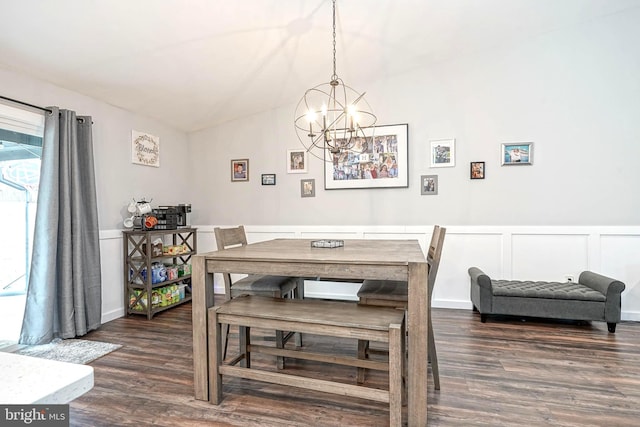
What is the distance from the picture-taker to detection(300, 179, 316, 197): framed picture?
12.9 feet

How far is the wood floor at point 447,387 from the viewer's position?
167cm

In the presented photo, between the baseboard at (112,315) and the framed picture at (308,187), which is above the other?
the framed picture at (308,187)

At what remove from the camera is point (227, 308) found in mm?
1896

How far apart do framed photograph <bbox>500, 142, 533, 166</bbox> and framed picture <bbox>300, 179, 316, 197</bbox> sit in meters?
2.10

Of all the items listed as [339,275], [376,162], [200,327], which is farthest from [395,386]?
[376,162]

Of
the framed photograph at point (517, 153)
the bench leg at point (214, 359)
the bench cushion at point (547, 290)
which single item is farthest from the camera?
the framed photograph at point (517, 153)

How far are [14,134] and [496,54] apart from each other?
450 cm

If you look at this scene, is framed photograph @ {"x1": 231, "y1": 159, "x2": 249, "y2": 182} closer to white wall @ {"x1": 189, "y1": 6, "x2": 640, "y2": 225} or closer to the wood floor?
white wall @ {"x1": 189, "y1": 6, "x2": 640, "y2": 225}

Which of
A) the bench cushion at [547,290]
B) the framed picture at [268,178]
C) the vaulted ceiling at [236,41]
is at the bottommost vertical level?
the bench cushion at [547,290]

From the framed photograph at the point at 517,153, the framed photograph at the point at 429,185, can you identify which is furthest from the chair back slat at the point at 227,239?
the framed photograph at the point at 517,153

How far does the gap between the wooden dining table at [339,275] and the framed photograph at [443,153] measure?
6.85ft

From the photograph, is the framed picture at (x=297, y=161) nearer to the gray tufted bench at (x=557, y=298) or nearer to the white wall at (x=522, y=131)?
the white wall at (x=522, y=131)

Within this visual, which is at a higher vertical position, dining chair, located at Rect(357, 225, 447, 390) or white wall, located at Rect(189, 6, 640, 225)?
white wall, located at Rect(189, 6, 640, 225)

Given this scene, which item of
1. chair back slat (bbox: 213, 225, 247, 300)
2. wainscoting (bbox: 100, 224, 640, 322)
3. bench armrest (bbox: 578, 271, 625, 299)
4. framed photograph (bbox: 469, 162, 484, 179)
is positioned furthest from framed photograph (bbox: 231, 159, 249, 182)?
bench armrest (bbox: 578, 271, 625, 299)
